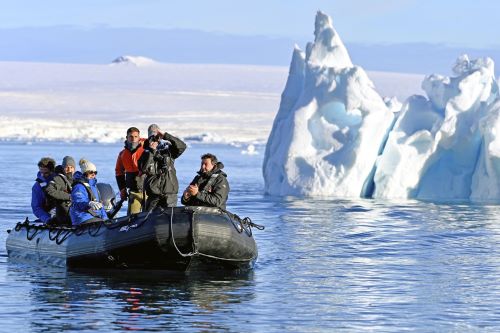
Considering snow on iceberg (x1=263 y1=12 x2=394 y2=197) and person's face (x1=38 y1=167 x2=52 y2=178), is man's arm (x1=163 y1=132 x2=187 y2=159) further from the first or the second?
snow on iceberg (x1=263 y1=12 x2=394 y2=197)

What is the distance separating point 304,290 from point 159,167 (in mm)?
2271

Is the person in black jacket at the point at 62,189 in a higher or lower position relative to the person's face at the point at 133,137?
lower

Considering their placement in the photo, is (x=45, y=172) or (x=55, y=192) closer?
(x=55, y=192)

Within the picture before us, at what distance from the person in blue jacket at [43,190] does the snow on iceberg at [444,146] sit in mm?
14125

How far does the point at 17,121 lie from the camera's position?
110 meters

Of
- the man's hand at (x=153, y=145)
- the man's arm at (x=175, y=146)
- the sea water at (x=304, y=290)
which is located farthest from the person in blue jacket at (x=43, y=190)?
the man's arm at (x=175, y=146)

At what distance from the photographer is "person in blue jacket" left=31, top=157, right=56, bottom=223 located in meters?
15.8

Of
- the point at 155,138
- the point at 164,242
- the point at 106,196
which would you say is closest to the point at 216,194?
the point at 164,242

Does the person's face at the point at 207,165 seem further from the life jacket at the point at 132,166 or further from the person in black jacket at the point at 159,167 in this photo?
the life jacket at the point at 132,166

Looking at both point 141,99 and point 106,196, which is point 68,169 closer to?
point 106,196

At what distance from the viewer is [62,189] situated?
1545 cm

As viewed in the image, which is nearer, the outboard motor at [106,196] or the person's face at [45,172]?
the person's face at [45,172]

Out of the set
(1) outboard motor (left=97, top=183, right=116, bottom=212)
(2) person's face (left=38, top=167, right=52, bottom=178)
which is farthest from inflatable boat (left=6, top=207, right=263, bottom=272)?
(1) outboard motor (left=97, top=183, right=116, bottom=212)

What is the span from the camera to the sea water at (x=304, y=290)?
11508mm
